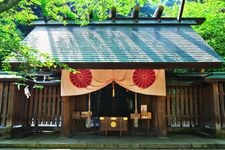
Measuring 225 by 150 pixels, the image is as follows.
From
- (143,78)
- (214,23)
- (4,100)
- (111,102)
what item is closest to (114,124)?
(143,78)

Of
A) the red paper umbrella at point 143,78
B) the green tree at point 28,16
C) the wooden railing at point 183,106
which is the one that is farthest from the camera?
the wooden railing at point 183,106

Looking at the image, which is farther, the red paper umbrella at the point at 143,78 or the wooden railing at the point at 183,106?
the wooden railing at the point at 183,106

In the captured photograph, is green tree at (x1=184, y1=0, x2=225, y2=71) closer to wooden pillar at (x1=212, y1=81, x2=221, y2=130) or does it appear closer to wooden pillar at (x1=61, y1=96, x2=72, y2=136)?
wooden pillar at (x1=212, y1=81, x2=221, y2=130)

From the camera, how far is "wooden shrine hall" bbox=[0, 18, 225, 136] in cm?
957

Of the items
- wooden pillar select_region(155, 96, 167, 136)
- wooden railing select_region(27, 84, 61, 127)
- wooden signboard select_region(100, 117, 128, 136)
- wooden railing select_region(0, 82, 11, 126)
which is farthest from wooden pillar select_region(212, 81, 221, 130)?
wooden railing select_region(0, 82, 11, 126)

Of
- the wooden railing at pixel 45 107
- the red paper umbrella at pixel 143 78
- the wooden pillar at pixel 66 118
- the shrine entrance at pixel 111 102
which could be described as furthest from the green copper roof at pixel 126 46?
the shrine entrance at pixel 111 102

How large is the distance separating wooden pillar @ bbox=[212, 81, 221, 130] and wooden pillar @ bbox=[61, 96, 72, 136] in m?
5.81

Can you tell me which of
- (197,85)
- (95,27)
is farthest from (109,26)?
(197,85)

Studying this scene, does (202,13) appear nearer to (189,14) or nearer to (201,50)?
(189,14)

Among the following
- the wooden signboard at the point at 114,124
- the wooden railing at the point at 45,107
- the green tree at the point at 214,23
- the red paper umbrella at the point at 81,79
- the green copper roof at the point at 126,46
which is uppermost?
the green tree at the point at 214,23

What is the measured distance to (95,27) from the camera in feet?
41.5

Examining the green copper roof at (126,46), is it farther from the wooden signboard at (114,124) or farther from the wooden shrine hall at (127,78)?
the wooden signboard at (114,124)

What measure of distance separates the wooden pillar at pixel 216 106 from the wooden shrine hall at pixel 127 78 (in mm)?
11

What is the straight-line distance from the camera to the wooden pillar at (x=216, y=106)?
9977mm
